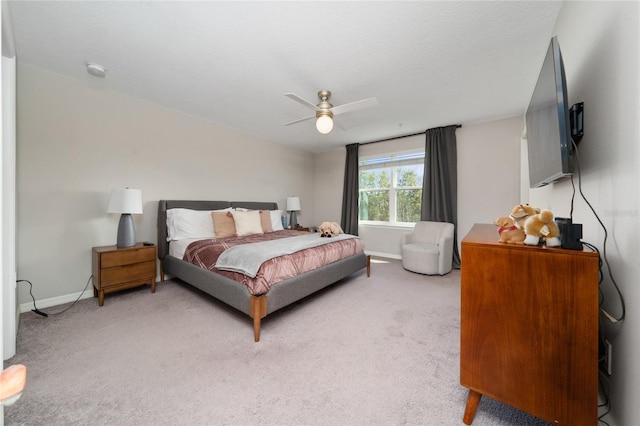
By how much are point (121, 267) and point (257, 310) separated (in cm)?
179

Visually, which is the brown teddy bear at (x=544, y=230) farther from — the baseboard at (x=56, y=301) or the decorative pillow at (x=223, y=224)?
the baseboard at (x=56, y=301)

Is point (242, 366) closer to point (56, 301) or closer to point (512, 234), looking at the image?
point (512, 234)

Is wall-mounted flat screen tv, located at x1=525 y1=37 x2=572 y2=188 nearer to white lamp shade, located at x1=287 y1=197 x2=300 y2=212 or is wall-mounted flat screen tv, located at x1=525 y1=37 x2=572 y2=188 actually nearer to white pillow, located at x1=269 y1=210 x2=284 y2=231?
white pillow, located at x1=269 y1=210 x2=284 y2=231

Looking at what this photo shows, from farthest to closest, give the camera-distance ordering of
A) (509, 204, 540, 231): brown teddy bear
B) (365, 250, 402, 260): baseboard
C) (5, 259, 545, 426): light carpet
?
1. (365, 250, 402, 260): baseboard
2. (5, 259, 545, 426): light carpet
3. (509, 204, 540, 231): brown teddy bear

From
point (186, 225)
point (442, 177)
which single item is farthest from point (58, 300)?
point (442, 177)

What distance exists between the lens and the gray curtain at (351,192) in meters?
5.25

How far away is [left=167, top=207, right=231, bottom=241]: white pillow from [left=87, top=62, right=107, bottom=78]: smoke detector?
1.60 m

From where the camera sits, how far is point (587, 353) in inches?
38.5

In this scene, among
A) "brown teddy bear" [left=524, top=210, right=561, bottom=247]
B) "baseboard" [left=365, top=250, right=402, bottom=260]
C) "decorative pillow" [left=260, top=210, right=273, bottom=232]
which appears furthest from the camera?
"baseboard" [left=365, top=250, right=402, bottom=260]

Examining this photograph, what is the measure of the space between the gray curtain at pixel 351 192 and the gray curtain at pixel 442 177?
1.41 m

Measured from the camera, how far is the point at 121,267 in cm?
269

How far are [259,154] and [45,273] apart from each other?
327 centimetres

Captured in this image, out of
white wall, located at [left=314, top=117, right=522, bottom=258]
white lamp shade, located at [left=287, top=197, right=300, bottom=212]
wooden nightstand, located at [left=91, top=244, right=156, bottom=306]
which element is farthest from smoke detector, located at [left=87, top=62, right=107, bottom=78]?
white wall, located at [left=314, top=117, right=522, bottom=258]

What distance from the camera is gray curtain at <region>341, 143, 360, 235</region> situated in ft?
17.2
